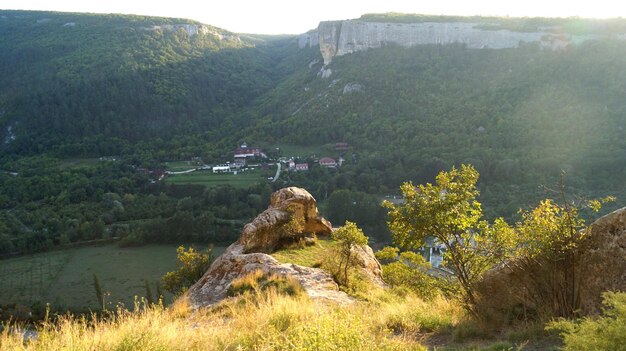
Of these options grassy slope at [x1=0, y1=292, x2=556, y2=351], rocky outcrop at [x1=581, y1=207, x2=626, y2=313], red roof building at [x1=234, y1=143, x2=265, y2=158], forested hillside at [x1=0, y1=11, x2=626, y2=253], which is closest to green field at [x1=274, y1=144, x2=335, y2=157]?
forested hillside at [x1=0, y1=11, x2=626, y2=253]

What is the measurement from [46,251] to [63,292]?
1066 cm

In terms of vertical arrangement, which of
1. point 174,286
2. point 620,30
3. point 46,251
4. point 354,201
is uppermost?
point 620,30

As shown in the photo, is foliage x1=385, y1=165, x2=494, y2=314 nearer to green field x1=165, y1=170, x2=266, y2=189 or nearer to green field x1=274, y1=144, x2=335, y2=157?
green field x1=165, y1=170, x2=266, y2=189

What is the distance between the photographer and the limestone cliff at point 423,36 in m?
65.3

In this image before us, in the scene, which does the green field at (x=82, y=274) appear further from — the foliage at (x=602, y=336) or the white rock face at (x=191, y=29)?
the white rock face at (x=191, y=29)

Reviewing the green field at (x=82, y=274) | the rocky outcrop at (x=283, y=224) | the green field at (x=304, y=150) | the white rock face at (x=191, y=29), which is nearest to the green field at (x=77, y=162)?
the green field at (x=82, y=274)

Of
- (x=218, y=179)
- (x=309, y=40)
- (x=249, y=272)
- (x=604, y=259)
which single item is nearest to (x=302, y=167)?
(x=218, y=179)

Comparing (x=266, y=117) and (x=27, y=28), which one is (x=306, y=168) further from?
(x=27, y=28)

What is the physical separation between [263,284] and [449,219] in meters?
5.00

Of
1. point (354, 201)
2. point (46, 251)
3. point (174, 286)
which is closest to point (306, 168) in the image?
point (354, 201)

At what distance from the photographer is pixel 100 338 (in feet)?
14.7

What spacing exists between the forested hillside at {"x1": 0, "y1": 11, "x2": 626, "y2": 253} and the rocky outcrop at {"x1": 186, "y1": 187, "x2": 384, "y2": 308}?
20.3 meters

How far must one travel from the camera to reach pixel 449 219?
6.49 metres

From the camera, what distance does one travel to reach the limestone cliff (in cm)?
6531
